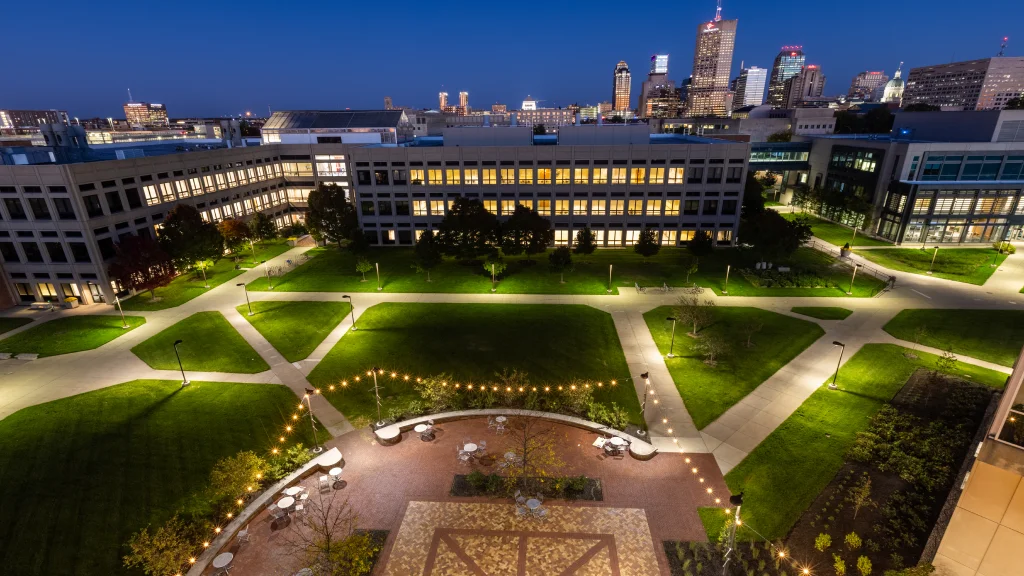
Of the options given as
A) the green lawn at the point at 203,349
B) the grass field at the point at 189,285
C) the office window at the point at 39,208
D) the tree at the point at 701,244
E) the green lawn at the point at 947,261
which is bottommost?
Answer: the green lawn at the point at 203,349

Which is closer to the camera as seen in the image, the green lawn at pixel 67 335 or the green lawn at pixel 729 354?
the green lawn at pixel 729 354

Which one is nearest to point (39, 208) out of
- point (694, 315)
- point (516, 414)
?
point (516, 414)

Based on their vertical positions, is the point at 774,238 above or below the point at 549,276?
above

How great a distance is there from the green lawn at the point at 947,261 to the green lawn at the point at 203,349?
74284mm

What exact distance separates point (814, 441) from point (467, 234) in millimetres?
45030

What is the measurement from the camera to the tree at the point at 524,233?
6172 cm

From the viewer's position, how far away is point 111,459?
27547 millimetres

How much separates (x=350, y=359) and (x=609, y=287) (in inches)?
1168

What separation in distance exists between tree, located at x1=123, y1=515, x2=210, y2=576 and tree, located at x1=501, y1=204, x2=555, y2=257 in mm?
46175

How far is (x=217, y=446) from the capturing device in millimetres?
28438

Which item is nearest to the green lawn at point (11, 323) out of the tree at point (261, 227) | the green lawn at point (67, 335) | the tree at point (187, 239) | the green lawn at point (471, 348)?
the green lawn at point (67, 335)

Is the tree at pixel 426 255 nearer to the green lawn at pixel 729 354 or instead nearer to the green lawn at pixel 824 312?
the green lawn at pixel 729 354

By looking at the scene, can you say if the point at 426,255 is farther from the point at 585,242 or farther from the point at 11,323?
the point at 11,323

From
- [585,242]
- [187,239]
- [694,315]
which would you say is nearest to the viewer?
[694,315]
